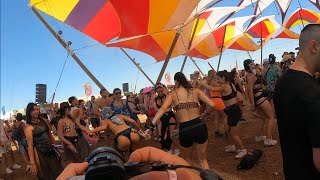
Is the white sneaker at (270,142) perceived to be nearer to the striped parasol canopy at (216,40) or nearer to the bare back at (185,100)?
the bare back at (185,100)

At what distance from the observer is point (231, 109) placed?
21.6 ft

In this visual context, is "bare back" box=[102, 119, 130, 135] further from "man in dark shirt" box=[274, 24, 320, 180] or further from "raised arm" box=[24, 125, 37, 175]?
"man in dark shirt" box=[274, 24, 320, 180]

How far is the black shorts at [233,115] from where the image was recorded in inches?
249

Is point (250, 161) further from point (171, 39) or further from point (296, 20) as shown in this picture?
point (296, 20)

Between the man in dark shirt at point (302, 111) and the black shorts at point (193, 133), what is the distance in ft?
10.2

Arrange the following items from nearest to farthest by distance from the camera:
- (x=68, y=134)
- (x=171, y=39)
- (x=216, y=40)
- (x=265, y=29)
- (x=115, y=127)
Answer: (x=115, y=127) < (x=68, y=134) < (x=171, y=39) < (x=216, y=40) < (x=265, y=29)

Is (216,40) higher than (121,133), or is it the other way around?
(216,40)

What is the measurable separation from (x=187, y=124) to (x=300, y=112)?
11.4 ft

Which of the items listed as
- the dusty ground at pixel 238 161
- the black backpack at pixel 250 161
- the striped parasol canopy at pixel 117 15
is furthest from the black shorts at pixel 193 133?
the striped parasol canopy at pixel 117 15

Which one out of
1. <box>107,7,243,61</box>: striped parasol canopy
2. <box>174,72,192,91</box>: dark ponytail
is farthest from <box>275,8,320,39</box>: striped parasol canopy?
<box>174,72,192,91</box>: dark ponytail

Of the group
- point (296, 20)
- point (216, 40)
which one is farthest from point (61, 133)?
point (296, 20)

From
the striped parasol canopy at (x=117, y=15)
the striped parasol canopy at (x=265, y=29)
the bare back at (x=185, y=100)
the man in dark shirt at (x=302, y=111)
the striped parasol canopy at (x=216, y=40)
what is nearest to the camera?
the man in dark shirt at (x=302, y=111)

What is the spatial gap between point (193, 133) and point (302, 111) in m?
3.40

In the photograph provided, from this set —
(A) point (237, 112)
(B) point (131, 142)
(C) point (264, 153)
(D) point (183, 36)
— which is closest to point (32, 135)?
(B) point (131, 142)
